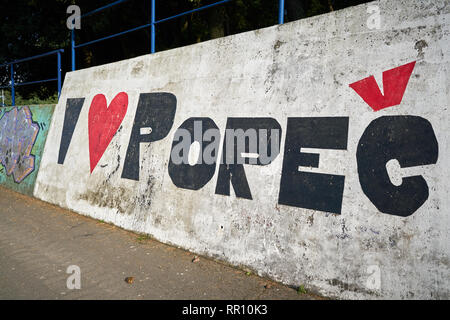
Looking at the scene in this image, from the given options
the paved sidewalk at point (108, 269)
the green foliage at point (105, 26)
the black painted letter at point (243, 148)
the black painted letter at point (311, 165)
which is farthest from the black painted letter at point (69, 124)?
the black painted letter at point (311, 165)

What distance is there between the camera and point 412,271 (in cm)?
272

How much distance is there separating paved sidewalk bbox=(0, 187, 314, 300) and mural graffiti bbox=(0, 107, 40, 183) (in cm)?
329

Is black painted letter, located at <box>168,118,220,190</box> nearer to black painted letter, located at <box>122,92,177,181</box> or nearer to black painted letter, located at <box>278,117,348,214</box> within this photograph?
black painted letter, located at <box>122,92,177,181</box>

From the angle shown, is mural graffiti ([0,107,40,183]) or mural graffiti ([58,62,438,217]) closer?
mural graffiti ([58,62,438,217])

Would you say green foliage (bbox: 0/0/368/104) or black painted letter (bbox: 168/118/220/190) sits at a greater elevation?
green foliage (bbox: 0/0/368/104)

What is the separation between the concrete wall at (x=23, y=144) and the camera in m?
7.73

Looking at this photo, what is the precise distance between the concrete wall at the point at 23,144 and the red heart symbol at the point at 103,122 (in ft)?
7.20

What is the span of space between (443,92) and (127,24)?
1153cm

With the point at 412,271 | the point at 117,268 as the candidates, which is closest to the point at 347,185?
the point at 412,271

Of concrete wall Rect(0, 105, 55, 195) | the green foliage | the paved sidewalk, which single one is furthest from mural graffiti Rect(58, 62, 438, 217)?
the green foliage

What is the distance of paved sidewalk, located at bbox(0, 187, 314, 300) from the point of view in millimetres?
3131

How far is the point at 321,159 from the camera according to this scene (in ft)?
11.1
